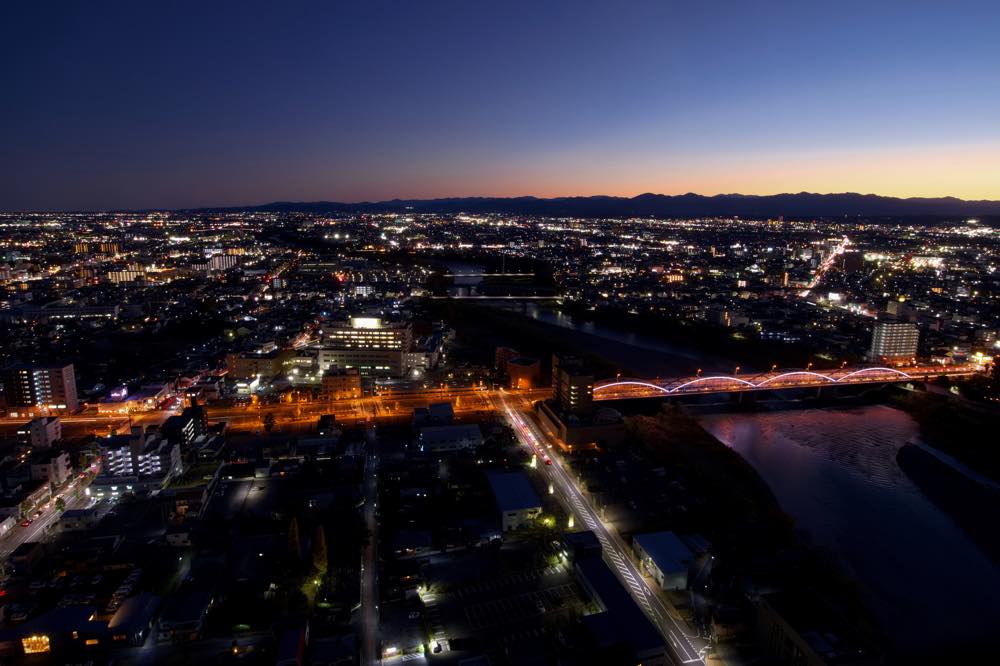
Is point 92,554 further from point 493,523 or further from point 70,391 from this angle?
point 70,391

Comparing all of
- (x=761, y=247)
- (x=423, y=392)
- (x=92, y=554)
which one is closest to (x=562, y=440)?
(x=423, y=392)

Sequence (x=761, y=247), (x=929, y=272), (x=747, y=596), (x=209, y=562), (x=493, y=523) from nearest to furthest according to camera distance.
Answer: (x=747, y=596), (x=209, y=562), (x=493, y=523), (x=929, y=272), (x=761, y=247)

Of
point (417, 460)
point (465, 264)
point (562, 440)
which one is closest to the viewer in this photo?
point (417, 460)

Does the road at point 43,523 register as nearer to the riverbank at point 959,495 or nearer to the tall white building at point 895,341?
the riverbank at point 959,495

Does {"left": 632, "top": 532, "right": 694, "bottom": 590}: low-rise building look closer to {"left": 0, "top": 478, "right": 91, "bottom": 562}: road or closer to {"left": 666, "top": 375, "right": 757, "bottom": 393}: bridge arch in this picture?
{"left": 666, "top": 375, "right": 757, "bottom": 393}: bridge arch

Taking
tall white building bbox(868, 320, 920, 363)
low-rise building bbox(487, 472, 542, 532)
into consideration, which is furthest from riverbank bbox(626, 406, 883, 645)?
tall white building bbox(868, 320, 920, 363)

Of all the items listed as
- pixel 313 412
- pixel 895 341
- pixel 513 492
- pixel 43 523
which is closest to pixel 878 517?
pixel 513 492
